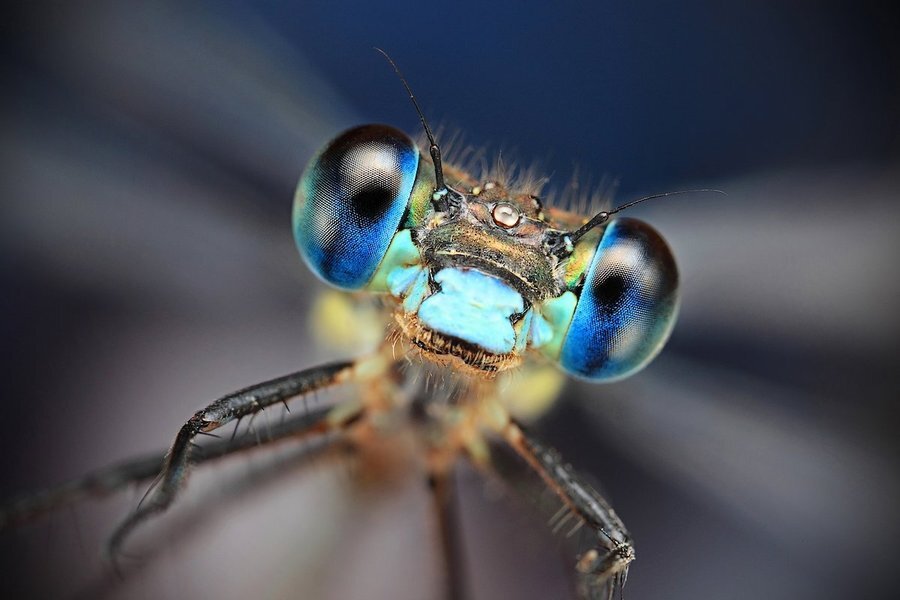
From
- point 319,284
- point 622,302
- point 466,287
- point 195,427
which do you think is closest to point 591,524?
point 622,302

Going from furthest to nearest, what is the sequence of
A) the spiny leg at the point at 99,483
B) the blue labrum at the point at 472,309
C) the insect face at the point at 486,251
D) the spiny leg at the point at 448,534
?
1. the spiny leg at the point at 448,534
2. the spiny leg at the point at 99,483
3. the insect face at the point at 486,251
4. the blue labrum at the point at 472,309

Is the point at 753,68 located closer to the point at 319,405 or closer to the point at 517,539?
the point at 517,539

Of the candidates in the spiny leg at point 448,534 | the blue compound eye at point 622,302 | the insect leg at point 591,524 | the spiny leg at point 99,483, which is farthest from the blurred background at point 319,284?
the blue compound eye at point 622,302

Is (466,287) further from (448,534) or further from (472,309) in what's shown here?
(448,534)

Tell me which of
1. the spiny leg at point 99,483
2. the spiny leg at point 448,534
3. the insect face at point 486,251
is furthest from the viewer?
the spiny leg at point 448,534

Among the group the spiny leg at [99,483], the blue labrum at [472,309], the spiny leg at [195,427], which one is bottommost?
the spiny leg at [99,483]

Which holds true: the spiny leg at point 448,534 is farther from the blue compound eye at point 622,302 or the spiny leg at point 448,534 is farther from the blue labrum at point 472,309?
the blue labrum at point 472,309
